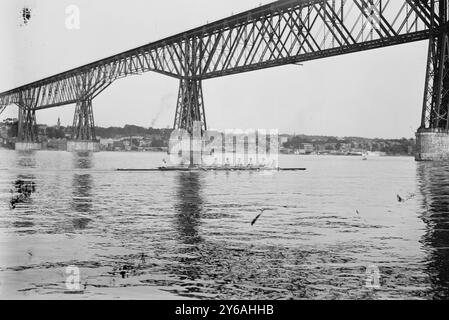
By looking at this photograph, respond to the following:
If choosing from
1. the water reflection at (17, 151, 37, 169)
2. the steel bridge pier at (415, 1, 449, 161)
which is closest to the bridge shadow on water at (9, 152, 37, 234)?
the water reflection at (17, 151, 37, 169)

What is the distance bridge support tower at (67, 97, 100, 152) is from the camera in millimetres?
127725

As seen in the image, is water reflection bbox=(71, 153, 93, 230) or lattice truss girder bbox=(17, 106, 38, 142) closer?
water reflection bbox=(71, 153, 93, 230)

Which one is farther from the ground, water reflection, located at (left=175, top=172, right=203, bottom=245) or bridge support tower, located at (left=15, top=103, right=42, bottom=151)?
bridge support tower, located at (left=15, top=103, right=42, bottom=151)

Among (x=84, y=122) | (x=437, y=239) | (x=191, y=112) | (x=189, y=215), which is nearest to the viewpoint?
(x=437, y=239)

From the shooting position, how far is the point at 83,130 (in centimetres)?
13362

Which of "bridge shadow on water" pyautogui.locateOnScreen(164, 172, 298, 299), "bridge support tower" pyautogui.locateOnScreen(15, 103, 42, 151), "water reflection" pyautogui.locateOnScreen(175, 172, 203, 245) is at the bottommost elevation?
"water reflection" pyautogui.locateOnScreen(175, 172, 203, 245)

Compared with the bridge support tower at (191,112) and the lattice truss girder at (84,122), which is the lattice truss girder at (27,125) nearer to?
the lattice truss girder at (84,122)

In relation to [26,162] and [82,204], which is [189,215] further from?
[26,162]

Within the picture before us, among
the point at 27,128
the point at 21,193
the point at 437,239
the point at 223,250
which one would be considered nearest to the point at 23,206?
the point at 21,193

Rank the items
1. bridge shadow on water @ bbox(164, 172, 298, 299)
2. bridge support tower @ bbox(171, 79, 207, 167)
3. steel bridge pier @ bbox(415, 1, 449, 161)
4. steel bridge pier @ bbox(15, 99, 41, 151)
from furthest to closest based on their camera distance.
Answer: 1. steel bridge pier @ bbox(15, 99, 41, 151)
2. bridge support tower @ bbox(171, 79, 207, 167)
3. steel bridge pier @ bbox(415, 1, 449, 161)
4. bridge shadow on water @ bbox(164, 172, 298, 299)

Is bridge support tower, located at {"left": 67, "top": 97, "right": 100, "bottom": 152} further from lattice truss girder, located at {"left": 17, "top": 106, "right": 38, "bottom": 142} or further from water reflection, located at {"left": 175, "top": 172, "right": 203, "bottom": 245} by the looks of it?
water reflection, located at {"left": 175, "top": 172, "right": 203, "bottom": 245}

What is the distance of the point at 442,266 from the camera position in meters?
12.5
